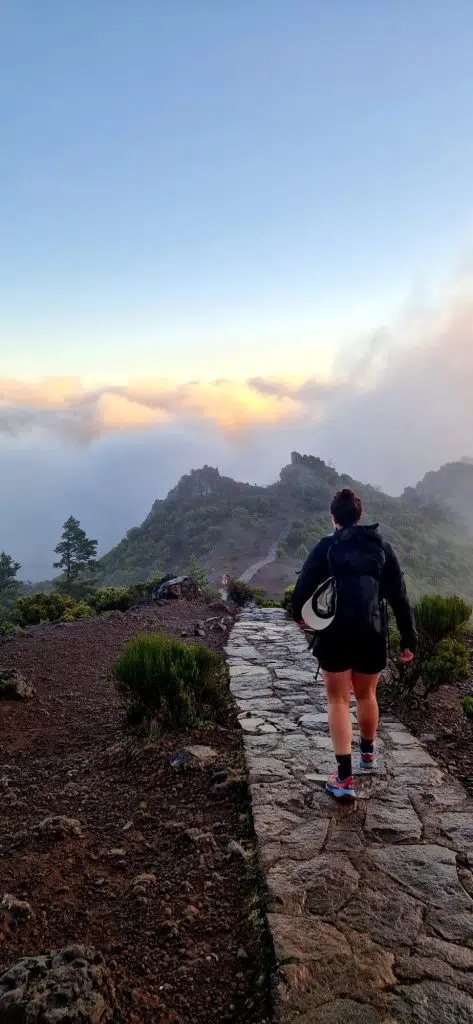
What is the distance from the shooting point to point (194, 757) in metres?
4.48

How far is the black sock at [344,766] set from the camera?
154 inches

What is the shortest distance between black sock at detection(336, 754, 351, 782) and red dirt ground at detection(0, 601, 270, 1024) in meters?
0.67

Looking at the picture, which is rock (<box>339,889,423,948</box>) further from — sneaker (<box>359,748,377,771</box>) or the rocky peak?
the rocky peak

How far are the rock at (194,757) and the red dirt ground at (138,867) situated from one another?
0.05 m

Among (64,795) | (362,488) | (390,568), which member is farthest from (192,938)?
(362,488)

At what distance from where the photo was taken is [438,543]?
208 feet

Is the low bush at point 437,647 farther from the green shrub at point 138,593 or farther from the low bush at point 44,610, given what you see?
the green shrub at point 138,593

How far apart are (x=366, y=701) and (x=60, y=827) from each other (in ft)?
6.88

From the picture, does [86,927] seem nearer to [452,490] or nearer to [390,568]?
[390,568]

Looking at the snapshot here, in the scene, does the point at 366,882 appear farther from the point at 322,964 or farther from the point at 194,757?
the point at 194,757

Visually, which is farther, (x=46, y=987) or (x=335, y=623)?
(x=335, y=623)

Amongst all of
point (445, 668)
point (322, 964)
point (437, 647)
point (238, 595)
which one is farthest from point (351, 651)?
point (238, 595)

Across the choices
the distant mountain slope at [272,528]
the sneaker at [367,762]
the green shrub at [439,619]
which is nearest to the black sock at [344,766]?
the sneaker at [367,762]

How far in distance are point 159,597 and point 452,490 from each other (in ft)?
306
